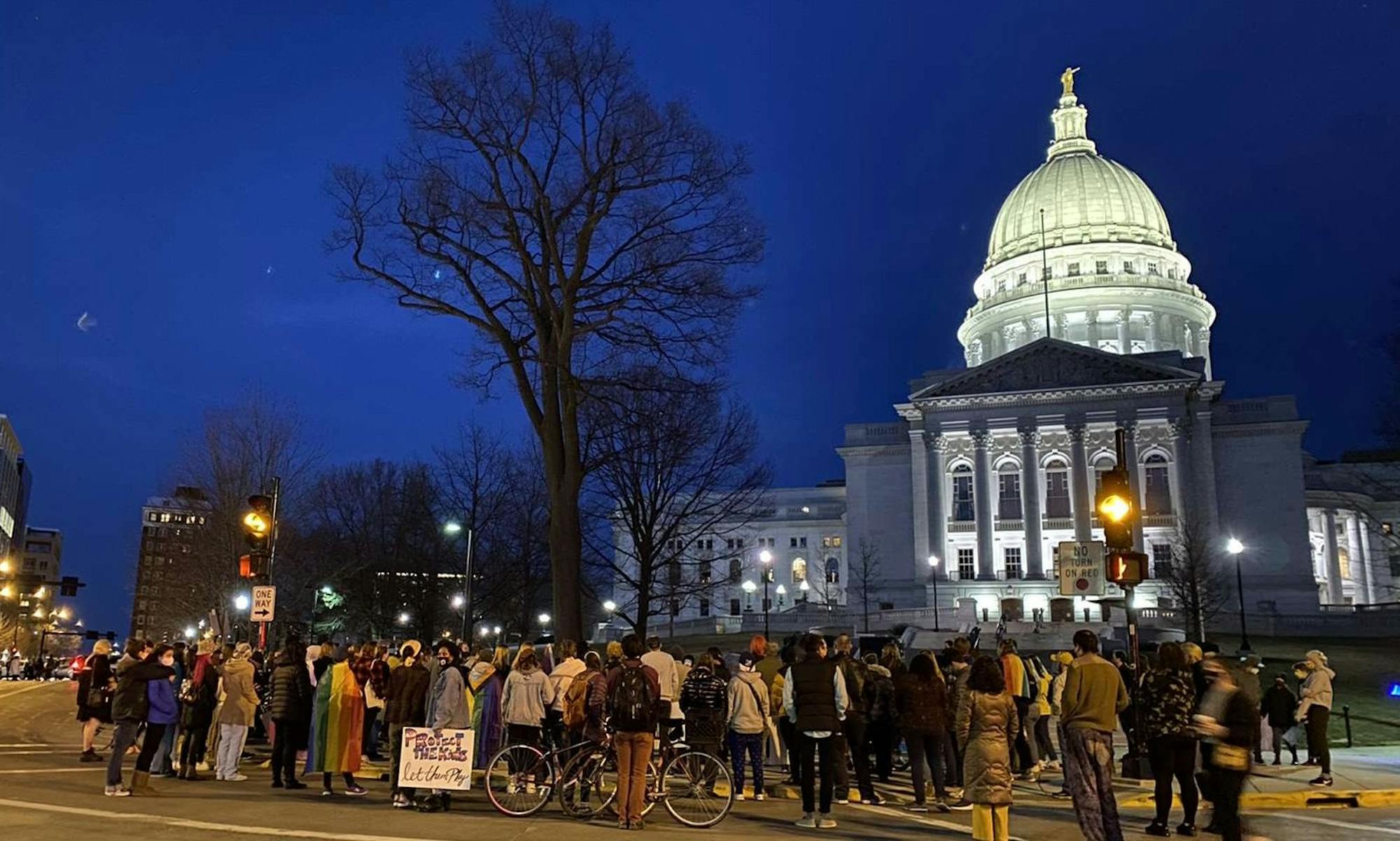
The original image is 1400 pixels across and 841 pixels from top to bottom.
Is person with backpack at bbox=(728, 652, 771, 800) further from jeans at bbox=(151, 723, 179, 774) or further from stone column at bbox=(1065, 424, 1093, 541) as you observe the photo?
stone column at bbox=(1065, 424, 1093, 541)

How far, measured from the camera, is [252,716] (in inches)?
615

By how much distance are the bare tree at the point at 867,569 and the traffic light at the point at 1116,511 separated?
2524 inches

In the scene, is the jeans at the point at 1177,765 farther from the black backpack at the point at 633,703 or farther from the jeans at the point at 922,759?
the black backpack at the point at 633,703

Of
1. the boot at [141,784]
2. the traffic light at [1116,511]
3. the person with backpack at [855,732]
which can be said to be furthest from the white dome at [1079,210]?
the boot at [141,784]

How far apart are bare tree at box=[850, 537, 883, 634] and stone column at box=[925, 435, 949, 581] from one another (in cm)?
456

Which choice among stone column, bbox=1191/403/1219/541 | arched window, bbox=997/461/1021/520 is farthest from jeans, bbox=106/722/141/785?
arched window, bbox=997/461/1021/520

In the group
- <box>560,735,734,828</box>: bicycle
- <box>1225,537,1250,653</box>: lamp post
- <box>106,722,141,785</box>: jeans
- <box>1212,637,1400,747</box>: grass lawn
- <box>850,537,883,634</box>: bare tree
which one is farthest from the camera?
<box>850,537,883,634</box>: bare tree

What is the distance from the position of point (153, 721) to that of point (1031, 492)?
78.1 meters

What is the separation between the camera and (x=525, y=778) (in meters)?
12.9

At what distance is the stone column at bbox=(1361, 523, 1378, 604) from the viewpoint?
3634 inches

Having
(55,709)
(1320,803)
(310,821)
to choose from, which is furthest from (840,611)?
(310,821)

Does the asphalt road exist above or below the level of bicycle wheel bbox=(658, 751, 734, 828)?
below

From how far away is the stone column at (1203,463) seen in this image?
80312 mm

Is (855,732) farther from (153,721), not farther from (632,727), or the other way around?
(153,721)
